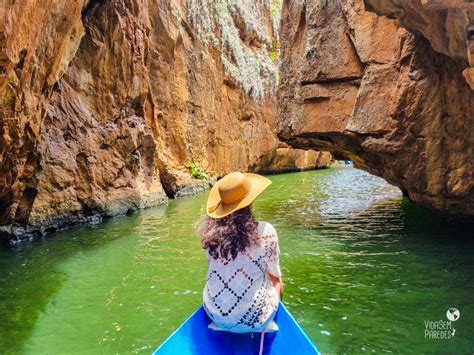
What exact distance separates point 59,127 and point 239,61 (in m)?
20.0

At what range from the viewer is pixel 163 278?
704 centimetres

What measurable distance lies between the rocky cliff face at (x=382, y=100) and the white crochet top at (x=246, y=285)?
496cm

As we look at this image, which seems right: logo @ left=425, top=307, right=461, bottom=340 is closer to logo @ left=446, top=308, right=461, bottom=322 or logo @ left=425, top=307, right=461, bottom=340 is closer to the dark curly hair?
logo @ left=446, top=308, right=461, bottom=322

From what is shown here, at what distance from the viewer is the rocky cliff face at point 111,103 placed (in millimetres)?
8734

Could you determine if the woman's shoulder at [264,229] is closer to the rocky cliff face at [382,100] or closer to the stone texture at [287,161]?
the rocky cliff face at [382,100]

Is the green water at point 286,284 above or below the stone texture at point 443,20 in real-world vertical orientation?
below

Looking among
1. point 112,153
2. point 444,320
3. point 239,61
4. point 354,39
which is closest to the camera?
point 444,320

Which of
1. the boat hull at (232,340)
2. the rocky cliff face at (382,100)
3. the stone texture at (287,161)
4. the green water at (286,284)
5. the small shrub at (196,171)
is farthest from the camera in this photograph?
the stone texture at (287,161)

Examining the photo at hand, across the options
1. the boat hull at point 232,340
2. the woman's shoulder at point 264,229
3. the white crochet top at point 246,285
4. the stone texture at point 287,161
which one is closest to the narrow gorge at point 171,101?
the woman's shoulder at point 264,229

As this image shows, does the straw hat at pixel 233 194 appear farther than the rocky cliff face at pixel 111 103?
No

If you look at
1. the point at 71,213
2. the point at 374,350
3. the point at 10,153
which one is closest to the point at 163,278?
the point at 374,350

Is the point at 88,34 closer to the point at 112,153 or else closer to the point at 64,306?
the point at 112,153

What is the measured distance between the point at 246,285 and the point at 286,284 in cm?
374

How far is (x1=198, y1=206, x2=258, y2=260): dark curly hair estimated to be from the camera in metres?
2.86
